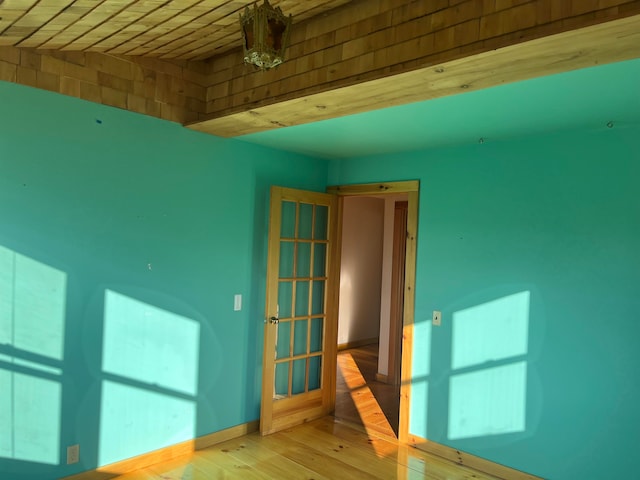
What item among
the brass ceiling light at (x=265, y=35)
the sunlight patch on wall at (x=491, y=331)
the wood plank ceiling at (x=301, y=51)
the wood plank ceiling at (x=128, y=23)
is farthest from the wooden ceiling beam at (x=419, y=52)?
the sunlight patch on wall at (x=491, y=331)

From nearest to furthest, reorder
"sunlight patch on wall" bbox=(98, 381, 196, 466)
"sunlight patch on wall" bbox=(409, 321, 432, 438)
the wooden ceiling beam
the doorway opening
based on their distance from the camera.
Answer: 1. the wooden ceiling beam
2. "sunlight patch on wall" bbox=(98, 381, 196, 466)
3. "sunlight patch on wall" bbox=(409, 321, 432, 438)
4. the doorway opening

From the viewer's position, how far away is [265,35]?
1.59 metres

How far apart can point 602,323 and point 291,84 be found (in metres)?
2.46

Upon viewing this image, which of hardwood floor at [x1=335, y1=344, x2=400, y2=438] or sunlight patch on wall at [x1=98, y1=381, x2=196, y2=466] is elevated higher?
sunlight patch on wall at [x1=98, y1=381, x2=196, y2=466]

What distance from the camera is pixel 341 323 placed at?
7.34 meters

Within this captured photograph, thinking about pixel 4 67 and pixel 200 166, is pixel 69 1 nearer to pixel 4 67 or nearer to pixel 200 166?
pixel 4 67

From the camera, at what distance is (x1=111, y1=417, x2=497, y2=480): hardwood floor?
10.7 feet

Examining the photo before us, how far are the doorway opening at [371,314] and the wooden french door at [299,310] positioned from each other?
0.46m

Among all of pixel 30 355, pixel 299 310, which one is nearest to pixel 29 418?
pixel 30 355

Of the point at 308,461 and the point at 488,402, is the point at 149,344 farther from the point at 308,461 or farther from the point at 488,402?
the point at 488,402

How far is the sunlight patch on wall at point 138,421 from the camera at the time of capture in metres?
3.11

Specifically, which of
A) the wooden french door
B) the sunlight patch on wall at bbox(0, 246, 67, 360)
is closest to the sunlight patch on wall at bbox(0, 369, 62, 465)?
the sunlight patch on wall at bbox(0, 246, 67, 360)

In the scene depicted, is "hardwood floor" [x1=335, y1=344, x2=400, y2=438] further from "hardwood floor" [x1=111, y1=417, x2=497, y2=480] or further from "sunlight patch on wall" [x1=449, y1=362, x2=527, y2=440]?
"sunlight patch on wall" [x1=449, y1=362, x2=527, y2=440]

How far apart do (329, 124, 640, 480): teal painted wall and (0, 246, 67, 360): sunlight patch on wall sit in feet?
8.67
